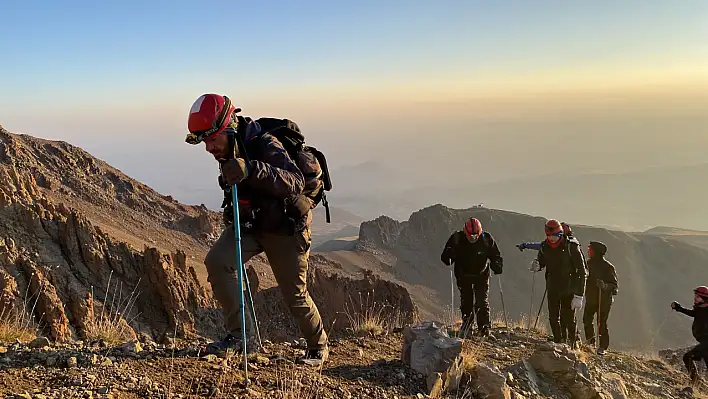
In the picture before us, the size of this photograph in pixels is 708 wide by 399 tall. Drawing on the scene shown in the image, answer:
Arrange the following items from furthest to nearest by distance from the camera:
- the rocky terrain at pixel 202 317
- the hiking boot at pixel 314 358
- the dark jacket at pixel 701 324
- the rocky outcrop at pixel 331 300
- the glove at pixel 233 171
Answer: the rocky outcrop at pixel 331 300, the dark jacket at pixel 701 324, the hiking boot at pixel 314 358, the rocky terrain at pixel 202 317, the glove at pixel 233 171

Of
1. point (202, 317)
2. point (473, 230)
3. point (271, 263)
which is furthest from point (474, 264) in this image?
→ point (202, 317)

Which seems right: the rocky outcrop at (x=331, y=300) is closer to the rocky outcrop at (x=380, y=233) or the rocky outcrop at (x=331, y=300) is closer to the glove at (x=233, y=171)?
the glove at (x=233, y=171)

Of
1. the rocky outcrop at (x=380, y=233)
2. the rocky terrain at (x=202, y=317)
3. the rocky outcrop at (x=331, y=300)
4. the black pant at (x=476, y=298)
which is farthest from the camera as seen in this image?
the rocky outcrop at (x=380, y=233)

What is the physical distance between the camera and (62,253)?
1606 cm

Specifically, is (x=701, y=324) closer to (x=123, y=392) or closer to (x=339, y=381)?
(x=339, y=381)

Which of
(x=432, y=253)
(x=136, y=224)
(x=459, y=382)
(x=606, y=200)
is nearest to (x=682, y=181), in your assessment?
(x=606, y=200)

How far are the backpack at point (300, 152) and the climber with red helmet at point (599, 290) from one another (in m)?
7.03

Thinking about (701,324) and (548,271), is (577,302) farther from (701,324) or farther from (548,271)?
(701,324)

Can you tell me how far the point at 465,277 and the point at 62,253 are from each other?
13433 mm

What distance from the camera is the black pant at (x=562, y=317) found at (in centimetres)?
780

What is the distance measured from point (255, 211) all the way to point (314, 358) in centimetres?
140

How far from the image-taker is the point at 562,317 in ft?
25.7

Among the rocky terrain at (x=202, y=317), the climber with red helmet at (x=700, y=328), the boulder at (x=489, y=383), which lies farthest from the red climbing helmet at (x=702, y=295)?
the boulder at (x=489, y=383)

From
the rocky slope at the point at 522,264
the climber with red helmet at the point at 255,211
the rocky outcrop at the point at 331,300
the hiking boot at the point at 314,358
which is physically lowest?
the rocky slope at the point at 522,264
